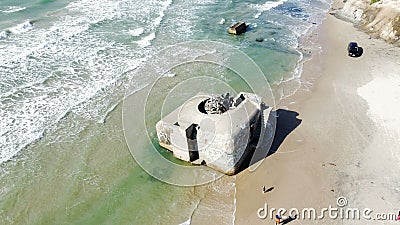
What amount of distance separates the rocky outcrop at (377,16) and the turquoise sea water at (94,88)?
4.58 m

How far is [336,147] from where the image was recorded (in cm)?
2691

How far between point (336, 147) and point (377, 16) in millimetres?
28665

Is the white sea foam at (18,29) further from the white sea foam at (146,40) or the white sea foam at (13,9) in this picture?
the white sea foam at (146,40)

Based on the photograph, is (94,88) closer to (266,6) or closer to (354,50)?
(354,50)

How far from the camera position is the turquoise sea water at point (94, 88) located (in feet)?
76.7

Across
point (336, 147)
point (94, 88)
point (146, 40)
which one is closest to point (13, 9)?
point (146, 40)

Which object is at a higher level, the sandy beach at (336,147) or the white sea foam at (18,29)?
the white sea foam at (18,29)

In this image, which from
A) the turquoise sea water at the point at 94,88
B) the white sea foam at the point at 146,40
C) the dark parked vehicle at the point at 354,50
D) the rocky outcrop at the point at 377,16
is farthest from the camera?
the white sea foam at the point at 146,40

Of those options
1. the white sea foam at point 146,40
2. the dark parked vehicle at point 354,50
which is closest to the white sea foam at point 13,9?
the white sea foam at point 146,40

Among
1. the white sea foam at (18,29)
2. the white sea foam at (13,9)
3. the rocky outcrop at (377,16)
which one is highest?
the white sea foam at (13,9)

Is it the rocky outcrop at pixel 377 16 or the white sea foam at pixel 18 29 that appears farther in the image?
the white sea foam at pixel 18 29

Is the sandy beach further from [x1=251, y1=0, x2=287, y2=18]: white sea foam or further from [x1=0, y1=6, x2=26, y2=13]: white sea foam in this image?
[x1=0, y1=6, x2=26, y2=13]: white sea foam

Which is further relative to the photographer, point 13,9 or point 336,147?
point 13,9

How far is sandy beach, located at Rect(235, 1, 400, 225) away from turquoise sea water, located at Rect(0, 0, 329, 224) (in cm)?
256
